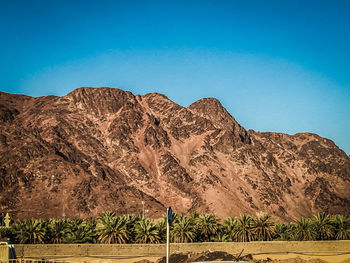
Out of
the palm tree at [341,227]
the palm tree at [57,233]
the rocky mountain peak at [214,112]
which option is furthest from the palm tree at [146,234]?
the rocky mountain peak at [214,112]

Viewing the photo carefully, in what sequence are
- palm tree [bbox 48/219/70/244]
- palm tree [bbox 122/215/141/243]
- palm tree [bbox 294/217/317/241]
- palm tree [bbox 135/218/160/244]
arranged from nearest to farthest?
palm tree [bbox 135/218/160/244] → palm tree [bbox 48/219/70/244] → palm tree [bbox 122/215/141/243] → palm tree [bbox 294/217/317/241]

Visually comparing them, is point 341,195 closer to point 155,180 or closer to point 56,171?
point 155,180

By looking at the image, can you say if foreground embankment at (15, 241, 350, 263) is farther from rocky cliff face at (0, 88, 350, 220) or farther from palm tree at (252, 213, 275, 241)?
rocky cliff face at (0, 88, 350, 220)

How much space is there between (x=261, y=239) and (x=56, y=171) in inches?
2981

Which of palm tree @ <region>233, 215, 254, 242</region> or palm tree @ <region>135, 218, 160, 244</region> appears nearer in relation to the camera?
palm tree @ <region>135, 218, 160, 244</region>

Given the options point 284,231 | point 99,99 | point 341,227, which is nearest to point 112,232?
point 284,231

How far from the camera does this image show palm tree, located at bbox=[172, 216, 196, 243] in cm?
3491

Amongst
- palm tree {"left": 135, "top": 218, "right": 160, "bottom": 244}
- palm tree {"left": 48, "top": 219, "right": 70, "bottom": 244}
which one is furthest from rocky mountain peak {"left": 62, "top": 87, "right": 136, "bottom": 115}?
palm tree {"left": 135, "top": 218, "right": 160, "bottom": 244}

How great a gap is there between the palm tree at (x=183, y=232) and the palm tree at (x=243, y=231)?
4.08 m

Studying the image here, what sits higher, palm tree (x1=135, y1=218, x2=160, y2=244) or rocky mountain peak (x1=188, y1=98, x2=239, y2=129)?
rocky mountain peak (x1=188, y1=98, x2=239, y2=129)

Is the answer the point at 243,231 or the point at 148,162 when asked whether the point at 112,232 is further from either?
the point at 148,162

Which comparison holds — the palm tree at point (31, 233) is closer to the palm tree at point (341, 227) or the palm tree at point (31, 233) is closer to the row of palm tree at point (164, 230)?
the row of palm tree at point (164, 230)

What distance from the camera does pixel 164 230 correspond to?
114 ft

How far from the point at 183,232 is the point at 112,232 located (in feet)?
20.5
